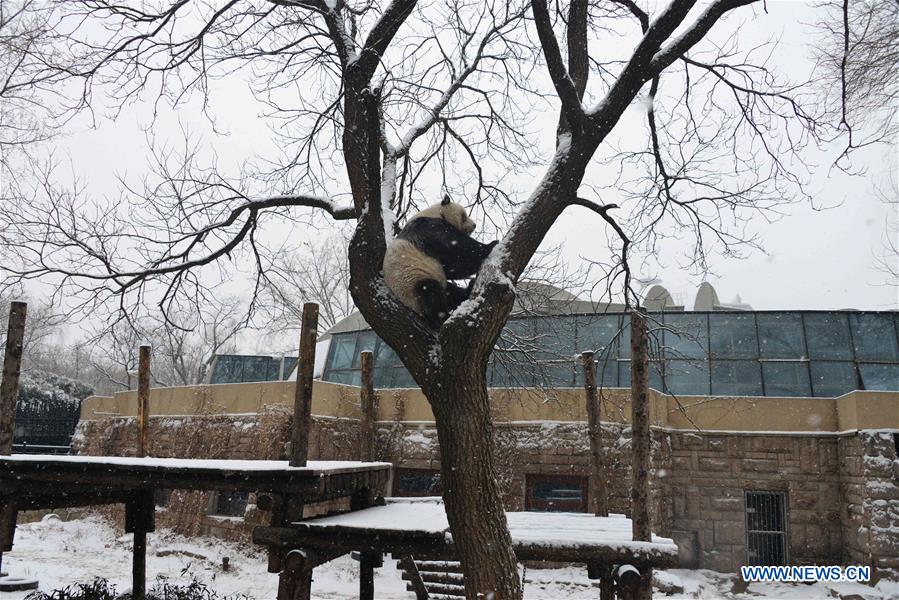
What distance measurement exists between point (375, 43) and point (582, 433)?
962 cm

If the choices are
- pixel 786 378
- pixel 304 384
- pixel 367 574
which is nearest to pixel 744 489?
pixel 786 378

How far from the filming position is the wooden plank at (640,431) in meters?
5.65

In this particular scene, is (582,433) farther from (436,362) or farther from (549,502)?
(436,362)

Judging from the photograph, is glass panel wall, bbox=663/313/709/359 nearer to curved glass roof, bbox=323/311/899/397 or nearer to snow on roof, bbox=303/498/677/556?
curved glass roof, bbox=323/311/899/397

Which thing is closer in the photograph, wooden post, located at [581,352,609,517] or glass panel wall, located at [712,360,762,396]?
wooden post, located at [581,352,609,517]

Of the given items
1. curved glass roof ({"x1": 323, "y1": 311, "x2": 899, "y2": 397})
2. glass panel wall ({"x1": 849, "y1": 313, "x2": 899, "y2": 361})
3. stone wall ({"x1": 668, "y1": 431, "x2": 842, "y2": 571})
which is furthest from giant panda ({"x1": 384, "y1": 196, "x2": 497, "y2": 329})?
glass panel wall ({"x1": 849, "y1": 313, "x2": 899, "y2": 361})

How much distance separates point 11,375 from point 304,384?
3.69 meters

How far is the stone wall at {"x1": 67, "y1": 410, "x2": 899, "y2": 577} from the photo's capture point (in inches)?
447

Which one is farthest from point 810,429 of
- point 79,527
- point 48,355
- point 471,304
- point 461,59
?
point 48,355

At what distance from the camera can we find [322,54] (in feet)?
20.2

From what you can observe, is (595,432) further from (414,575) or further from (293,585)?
(293,585)

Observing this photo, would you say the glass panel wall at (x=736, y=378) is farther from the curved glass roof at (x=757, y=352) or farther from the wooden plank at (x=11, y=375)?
the wooden plank at (x=11, y=375)

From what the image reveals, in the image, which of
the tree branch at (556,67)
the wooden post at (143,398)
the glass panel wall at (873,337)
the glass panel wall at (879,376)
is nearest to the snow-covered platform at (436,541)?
the tree branch at (556,67)

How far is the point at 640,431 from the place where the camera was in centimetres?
597
